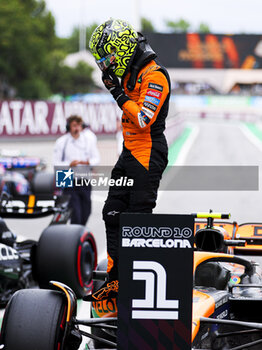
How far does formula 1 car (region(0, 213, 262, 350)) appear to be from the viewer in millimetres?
3572

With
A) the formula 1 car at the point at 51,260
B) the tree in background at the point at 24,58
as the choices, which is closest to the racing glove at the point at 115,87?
the formula 1 car at the point at 51,260

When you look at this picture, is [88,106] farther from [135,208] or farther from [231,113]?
[231,113]

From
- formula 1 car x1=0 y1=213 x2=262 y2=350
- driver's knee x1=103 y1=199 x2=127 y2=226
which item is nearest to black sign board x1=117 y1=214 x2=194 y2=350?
formula 1 car x1=0 y1=213 x2=262 y2=350

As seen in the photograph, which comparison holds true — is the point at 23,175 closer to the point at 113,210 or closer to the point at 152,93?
the point at 113,210

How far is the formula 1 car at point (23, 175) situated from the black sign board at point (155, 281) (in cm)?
702

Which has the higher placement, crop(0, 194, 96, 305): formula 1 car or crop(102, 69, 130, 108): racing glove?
crop(102, 69, 130, 108): racing glove

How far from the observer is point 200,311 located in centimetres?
377

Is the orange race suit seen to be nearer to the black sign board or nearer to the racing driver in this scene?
the racing driver

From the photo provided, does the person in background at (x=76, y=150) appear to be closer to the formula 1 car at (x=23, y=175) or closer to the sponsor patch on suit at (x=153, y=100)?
the formula 1 car at (x=23, y=175)

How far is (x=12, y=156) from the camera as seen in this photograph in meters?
12.2

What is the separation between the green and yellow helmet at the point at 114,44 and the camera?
12.0 ft

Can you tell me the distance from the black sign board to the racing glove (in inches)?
32.0

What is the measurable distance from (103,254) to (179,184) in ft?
15.2

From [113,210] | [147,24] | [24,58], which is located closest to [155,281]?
[113,210]
